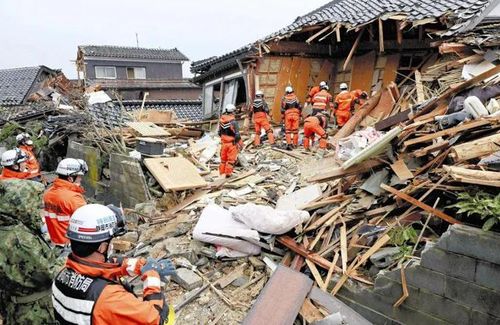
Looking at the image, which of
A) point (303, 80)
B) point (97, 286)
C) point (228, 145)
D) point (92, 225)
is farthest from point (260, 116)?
point (97, 286)

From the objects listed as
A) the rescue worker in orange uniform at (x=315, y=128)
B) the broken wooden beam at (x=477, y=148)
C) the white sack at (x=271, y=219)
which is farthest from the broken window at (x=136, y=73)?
the broken wooden beam at (x=477, y=148)

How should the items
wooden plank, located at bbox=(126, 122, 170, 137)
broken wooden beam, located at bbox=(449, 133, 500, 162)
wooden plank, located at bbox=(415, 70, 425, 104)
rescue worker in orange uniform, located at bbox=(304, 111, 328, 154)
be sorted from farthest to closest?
wooden plank, located at bbox=(126, 122, 170, 137) → rescue worker in orange uniform, located at bbox=(304, 111, 328, 154) → wooden plank, located at bbox=(415, 70, 425, 104) → broken wooden beam, located at bbox=(449, 133, 500, 162)

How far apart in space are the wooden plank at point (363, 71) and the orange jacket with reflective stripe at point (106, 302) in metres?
11.5

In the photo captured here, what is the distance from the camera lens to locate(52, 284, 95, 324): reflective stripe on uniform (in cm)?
240

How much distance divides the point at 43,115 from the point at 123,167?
7877mm

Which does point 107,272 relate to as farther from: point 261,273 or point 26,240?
point 261,273

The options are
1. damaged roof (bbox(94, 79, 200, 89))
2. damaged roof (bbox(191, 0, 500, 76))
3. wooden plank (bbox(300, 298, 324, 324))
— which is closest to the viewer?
wooden plank (bbox(300, 298, 324, 324))

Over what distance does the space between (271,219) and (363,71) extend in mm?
9283

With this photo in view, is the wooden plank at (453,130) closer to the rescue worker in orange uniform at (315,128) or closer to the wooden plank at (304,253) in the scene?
the wooden plank at (304,253)

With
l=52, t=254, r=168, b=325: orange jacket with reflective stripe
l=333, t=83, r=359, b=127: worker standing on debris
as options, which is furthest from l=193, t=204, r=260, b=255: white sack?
l=333, t=83, r=359, b=127: worker standing on debris

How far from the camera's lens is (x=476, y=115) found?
15.0ft

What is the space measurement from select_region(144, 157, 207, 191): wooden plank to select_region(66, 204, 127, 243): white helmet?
5378mm

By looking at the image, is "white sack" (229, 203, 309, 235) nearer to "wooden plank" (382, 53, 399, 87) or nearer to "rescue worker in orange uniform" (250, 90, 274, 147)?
"rescue worker in orange uniform" (250, 90, 274, 147)

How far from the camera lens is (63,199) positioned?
471cm
